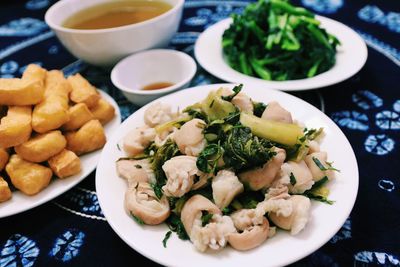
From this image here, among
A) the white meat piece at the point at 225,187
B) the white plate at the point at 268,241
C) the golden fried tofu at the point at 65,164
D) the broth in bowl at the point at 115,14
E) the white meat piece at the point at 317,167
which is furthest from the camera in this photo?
the broth in bowl at the point at 115,14

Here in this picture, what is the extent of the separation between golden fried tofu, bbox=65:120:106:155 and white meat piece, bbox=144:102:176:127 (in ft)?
0.91

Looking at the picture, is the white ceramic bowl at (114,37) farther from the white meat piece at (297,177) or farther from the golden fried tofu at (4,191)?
the white meat piece at (297,177)

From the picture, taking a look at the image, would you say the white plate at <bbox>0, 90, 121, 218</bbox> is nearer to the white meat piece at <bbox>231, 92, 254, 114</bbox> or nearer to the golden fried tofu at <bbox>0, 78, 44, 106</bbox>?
the golden fried tofu at <bbox>0, 78, 44, 106</bbox>

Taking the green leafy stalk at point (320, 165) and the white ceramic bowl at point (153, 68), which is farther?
the white ceramic bowl at point (153, 68)

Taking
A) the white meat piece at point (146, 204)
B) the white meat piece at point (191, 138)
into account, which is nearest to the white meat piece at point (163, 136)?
the white meat piece at point (191, 138)

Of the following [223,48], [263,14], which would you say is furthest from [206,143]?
[263,14]

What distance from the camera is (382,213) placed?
1.62m

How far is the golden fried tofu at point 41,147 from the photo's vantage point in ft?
5.81

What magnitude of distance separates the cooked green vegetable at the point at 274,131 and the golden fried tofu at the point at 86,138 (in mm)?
752

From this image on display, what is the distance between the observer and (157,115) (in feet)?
5.84

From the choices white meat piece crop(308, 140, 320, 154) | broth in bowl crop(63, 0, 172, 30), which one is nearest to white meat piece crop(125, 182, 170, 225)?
white meat piece crop(308, 140, 320, 154)

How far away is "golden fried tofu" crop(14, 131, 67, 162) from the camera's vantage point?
177cm

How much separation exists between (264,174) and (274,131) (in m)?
0.19

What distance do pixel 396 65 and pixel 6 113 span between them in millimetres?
2190
